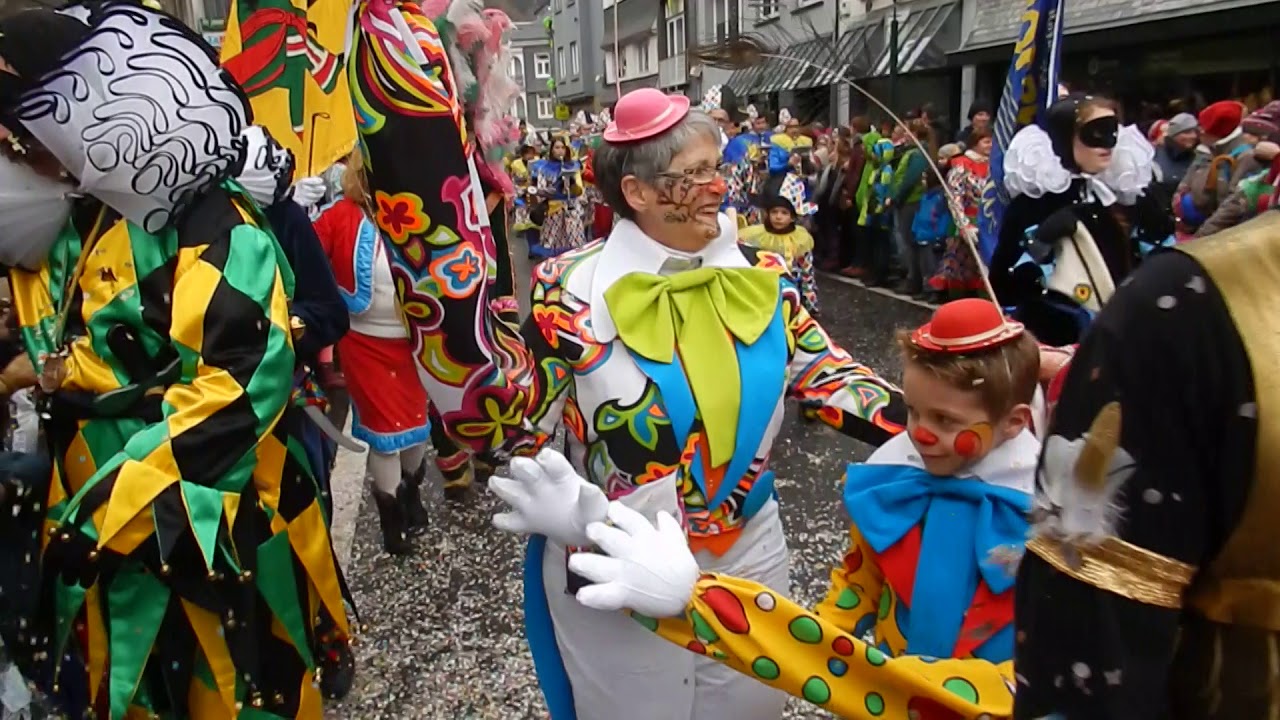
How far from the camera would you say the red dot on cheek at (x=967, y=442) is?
161 centimetres

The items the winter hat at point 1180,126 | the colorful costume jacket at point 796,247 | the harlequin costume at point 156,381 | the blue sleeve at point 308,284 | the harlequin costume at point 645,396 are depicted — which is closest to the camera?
the harlequin costume at point 156,381

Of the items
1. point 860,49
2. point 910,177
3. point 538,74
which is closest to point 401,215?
point 910,177

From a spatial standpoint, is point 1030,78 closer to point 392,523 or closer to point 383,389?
point 383,389

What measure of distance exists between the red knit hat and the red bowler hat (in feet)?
19.6

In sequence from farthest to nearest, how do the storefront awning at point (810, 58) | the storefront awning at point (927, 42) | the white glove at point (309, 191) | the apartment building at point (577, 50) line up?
the apartment building at point (577, 50), the storefront awning at point (810, 58), the storefront awning at point (927, 42), the white glove at point (309, 191)

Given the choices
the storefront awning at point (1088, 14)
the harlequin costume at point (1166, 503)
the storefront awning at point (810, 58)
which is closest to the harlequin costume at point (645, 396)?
the harlequin costume at point (1166, 503)

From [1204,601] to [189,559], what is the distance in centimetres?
170

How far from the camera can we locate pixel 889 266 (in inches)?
417

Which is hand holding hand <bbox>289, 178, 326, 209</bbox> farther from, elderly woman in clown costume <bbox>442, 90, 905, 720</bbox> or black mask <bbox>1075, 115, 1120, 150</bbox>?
black mask <bbox>1075, 115, 1120, 150</bbox>

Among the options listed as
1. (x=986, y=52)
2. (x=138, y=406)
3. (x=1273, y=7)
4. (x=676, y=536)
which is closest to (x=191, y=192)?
(x=138, y=406)

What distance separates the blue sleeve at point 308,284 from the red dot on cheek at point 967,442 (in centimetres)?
174

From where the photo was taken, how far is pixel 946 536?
5.31 feet

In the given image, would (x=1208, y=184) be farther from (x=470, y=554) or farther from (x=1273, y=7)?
(x=470, y=554)

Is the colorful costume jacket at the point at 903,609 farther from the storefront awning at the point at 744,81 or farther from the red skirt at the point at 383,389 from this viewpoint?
the storefront awning at the point at 744,81
